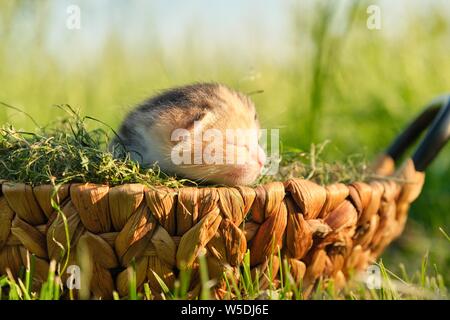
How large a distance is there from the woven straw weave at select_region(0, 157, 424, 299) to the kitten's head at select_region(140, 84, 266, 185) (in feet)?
0.33

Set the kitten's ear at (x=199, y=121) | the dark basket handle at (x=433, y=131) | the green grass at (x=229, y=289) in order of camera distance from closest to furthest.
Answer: the green grass at (x=229, y=289) < the kitten's ear at (x=199, y=121) < the dark basket handle at (x=433, y=131)

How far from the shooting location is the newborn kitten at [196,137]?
119 cm

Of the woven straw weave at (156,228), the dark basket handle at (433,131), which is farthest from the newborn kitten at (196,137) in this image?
the dark basket handle at (433,131)

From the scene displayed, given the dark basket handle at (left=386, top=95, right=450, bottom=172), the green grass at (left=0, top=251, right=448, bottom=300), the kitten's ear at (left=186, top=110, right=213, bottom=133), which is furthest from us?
the dark basket handle at (left=386, top=95, right=450, bottom=172)

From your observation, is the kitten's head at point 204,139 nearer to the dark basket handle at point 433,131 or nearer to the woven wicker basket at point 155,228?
the woven wicker basket at point 155,228

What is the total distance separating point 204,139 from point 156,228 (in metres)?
0.22

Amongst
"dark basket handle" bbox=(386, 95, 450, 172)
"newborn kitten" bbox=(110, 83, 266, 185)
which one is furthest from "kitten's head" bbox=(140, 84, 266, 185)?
"dark basket handle" bbox=(386, 95, 450, 172)

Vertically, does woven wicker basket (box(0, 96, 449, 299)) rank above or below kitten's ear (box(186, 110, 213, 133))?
below

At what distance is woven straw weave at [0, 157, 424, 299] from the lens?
1049mm

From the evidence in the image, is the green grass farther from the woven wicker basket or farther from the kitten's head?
the kitten's head

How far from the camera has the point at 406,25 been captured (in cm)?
285

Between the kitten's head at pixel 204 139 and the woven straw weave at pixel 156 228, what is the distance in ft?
0.33

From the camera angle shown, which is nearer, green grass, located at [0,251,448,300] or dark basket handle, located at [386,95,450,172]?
green grass, located at [0,251,448,300]

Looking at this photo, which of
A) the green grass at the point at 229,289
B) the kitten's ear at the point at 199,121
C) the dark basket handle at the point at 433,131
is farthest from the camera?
the dark basket handle at the point at 433,131
